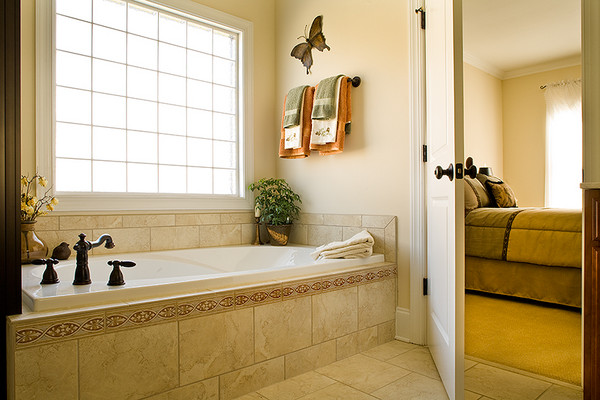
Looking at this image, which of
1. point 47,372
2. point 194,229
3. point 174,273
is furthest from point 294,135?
point 47,372

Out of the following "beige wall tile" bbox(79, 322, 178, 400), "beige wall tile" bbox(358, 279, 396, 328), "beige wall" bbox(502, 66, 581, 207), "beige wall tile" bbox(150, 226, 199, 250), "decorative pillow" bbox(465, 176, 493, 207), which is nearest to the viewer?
"beige wall tile" bbox(79, 322, 178, 400)

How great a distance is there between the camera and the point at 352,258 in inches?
92.7

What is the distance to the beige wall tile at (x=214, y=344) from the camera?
161 centimetres

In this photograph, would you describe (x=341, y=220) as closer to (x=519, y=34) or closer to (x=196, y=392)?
(x=196, y=392)

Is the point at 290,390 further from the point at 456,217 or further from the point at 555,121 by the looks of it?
the point at 555,121

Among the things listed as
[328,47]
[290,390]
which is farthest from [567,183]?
[290,390]

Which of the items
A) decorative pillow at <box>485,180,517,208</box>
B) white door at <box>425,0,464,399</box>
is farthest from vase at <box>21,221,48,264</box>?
decorative pillow at <box>485,180,517,208</box>

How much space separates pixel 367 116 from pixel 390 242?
85 cm

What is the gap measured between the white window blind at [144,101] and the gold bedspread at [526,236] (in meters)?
2.03

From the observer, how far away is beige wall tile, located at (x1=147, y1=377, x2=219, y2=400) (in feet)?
5.12

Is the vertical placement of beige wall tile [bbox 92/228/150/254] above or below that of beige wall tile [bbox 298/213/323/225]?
below

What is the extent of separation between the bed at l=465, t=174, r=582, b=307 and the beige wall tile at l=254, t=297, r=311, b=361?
2.00 m

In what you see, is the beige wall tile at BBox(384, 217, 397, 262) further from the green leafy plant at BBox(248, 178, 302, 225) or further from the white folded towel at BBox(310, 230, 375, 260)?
the green leafy plant at BBox(248, 178, 302, 225)

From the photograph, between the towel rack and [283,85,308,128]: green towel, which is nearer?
the towel rack
